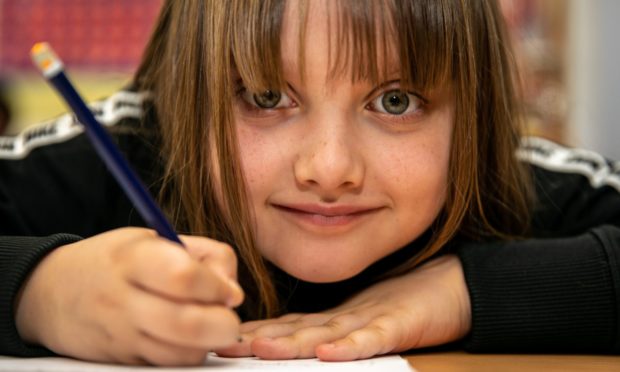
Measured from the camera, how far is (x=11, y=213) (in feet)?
3.05

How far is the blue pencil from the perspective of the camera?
43 cm

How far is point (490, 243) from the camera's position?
0.84 metres

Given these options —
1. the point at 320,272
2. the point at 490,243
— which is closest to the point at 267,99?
the point at 320,272

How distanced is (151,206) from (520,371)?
313mm

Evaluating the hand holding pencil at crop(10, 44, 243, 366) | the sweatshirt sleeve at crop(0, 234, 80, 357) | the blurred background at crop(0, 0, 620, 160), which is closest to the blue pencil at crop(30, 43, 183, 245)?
the hand holding pencil at crop(10, 44, 243, 366)

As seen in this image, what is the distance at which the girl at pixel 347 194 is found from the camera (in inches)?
25.6

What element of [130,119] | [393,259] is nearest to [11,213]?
[130,119]

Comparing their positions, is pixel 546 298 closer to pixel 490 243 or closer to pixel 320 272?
pixel 490 243

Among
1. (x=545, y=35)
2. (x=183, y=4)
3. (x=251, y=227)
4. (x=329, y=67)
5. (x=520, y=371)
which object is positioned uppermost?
(x=183, y=4)

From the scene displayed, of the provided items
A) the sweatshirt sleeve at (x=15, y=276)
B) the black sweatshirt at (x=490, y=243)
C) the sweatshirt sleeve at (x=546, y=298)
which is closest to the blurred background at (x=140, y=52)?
the black sweatshirt at (x=490, y=243)

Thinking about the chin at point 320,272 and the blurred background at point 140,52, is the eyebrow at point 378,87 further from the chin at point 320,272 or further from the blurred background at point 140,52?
the blurred background at point 140,52

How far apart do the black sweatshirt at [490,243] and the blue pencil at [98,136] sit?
0.15 m

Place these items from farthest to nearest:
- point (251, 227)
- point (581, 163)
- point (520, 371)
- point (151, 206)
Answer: point (581, 163) → point (251, 227) → point (520, 371) → point (151, 206)

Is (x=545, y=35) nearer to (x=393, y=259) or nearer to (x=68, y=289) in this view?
(x=393, y=259)
